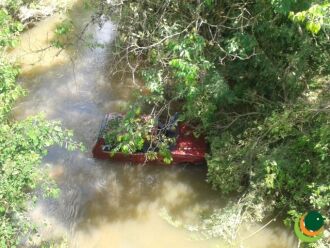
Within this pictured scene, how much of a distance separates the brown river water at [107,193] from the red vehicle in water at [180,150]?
40 centimetres

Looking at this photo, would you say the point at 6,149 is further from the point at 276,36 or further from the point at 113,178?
the point at 276,36

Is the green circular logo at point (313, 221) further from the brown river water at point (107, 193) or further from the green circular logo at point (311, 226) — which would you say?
the brown river water at point (107, 193)

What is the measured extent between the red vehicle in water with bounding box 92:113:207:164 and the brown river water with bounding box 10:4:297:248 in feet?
1.32

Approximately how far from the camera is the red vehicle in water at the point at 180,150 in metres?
9.36

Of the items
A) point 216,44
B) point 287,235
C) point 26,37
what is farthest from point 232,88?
point 26,37

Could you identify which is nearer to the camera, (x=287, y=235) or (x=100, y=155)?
(x=287, y=235)

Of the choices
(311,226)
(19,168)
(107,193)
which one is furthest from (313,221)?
(107,193)

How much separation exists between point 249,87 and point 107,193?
4196 mm

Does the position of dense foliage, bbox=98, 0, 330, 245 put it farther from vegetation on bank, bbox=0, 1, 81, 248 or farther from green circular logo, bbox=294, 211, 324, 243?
vegetation on bank, bbox=0, 1, 81, 248

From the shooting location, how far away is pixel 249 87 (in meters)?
8.63

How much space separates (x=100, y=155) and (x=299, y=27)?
5460mm

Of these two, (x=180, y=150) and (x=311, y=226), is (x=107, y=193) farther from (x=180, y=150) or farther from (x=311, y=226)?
(x=311, y=226)

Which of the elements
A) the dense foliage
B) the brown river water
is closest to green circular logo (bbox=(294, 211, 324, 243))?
the dense foliage

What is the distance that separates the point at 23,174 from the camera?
19.0 ft
